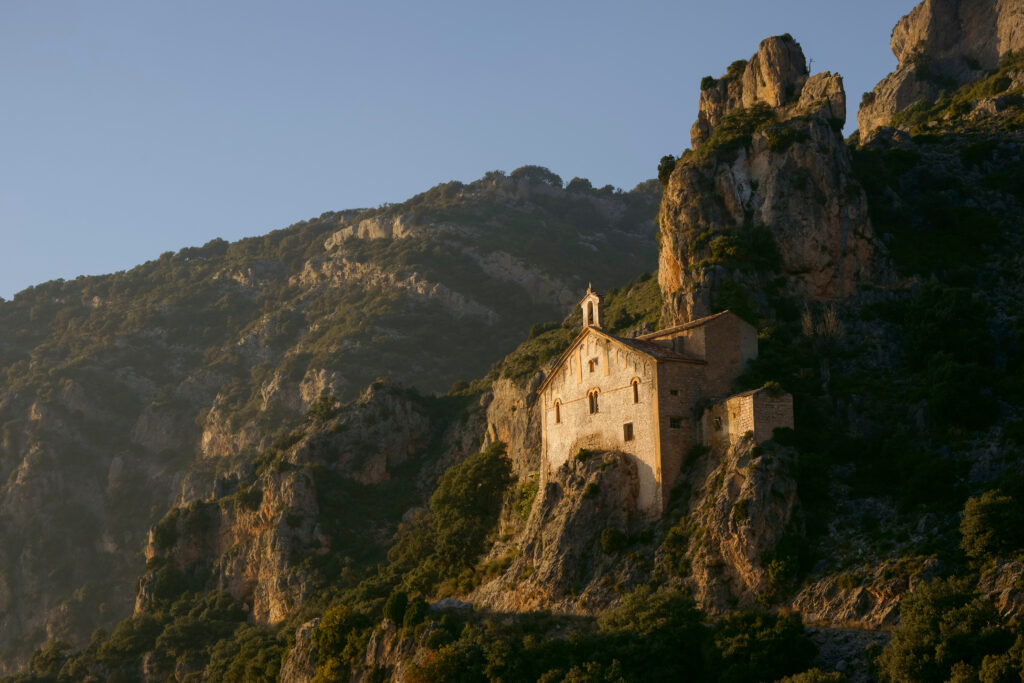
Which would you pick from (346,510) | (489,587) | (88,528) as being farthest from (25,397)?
(489,587)

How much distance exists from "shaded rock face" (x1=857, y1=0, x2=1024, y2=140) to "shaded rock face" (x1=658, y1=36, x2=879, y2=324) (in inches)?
1271

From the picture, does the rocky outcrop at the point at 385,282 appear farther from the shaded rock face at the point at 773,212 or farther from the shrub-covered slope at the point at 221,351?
the shaded rock face at the point at 773,212

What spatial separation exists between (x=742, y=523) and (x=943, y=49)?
71.8 meters

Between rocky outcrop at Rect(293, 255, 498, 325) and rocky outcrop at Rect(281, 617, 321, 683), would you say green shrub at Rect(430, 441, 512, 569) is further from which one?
rocky outcrop at Rect(293, 255, 498, 325)

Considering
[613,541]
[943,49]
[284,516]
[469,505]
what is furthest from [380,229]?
[613,541]

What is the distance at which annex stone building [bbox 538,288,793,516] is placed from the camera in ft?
176

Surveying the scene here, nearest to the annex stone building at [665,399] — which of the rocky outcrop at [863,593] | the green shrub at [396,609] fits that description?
the rocky outcrop at [863,593]

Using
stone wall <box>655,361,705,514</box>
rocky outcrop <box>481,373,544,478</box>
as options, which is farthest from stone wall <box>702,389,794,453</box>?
rocky outcrop <box>481,373,544,478</box>

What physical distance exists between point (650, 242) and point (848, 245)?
280ft

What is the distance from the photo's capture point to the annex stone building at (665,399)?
176 feet

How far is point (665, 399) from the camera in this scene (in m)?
55.0

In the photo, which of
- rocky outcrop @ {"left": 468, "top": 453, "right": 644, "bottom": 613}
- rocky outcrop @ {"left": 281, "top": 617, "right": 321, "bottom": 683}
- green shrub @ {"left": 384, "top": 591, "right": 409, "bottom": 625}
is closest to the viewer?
rocky outcrop @ {"left": 468, "top": 453, "right": 644, "bottom": 613}

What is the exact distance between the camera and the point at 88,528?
116m

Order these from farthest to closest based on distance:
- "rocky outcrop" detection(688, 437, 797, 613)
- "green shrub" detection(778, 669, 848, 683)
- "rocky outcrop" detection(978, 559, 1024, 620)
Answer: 1. "rocky outcrop" detection(688, 437, 797, 613)
2. "rocky outcrop" detection(978, 559, 1024, 620)
3. "green shrub" detection(778, 669, 848, 683)
